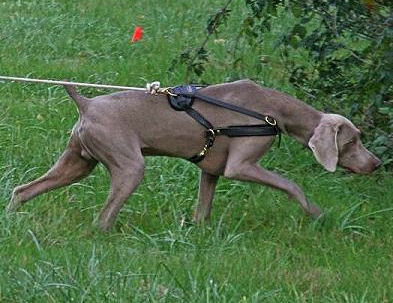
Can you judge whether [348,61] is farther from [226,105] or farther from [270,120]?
[226,105]

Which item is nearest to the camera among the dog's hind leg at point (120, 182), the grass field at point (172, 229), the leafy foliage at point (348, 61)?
the grass field at point (172, 229)

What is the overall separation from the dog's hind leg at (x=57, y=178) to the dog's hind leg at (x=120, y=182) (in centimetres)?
28

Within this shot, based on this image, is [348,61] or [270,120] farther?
[348,61]

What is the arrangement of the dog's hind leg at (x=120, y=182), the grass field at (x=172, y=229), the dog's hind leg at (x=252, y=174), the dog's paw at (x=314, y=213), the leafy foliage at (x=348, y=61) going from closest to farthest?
the grass field at (x=172, y=229)
the dog's hind leg at (x=120, y=182)
the dog's hind leg at (x=252, y=174)
the dog's paw at (x=314, y=213)
the leafy foliage at (x=348, y=61)

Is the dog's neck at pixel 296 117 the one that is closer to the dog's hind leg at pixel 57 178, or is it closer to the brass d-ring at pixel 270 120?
the brass d-ring at pixel 270 120

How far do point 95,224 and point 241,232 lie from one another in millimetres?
732

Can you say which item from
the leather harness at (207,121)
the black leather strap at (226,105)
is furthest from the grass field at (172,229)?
the black leather strap at (226,105)

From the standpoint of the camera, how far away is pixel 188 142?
5.89 metres

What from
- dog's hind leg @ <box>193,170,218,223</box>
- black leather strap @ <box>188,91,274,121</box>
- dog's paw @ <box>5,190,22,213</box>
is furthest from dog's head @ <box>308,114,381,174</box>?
dog's paw @ <box>5,190,22,213</box>

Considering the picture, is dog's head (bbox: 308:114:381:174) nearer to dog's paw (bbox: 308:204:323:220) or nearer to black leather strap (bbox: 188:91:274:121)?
dog's paw (bbox: 308:204:323:220)

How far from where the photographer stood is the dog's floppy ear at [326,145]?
5930mm

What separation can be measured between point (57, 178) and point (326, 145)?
1394 mm

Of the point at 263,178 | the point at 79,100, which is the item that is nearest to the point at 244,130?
the point at 263,178

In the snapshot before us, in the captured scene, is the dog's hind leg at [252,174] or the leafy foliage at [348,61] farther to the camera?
the leafy foliage at [348,61]
